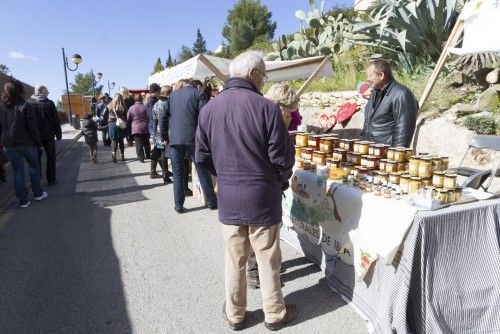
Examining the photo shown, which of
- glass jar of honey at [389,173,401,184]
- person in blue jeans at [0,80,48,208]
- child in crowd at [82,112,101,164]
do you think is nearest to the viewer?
glass jar of honey at [389,173,401,184]

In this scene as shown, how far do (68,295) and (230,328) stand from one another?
1537 mm

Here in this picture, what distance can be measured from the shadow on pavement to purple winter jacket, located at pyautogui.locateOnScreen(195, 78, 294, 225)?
1348mm

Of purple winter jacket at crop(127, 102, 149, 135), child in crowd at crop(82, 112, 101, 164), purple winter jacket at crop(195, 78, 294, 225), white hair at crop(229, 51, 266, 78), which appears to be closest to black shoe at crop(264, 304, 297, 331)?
purple winter jacket at crop(195, 78, 294, 225)

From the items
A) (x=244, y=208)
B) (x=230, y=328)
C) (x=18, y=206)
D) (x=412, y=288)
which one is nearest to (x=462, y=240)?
(x=412, y=288)

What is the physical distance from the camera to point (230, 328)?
9.02ft

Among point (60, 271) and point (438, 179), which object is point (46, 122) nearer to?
point (60, 271)

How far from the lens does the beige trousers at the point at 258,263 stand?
255 cm

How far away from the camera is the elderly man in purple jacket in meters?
2.37

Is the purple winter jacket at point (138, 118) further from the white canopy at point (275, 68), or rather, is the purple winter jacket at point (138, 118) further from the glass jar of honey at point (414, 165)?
A: the glass jar of honey at point (414, 165)

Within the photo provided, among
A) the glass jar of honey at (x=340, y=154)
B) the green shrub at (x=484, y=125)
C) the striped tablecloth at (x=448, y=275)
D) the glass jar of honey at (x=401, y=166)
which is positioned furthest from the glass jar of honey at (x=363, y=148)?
the green shrub at (x=484, y=125)

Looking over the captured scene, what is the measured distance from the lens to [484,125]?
5.76 metres

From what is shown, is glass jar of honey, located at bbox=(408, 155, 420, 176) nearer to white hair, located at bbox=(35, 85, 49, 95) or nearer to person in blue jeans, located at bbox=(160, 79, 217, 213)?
person in blue jeans, located at bbox=(160, 79, 217, 213)

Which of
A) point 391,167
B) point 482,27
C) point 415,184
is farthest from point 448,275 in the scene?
point 482,27

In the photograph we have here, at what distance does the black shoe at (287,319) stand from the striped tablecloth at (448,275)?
0.65 meters
